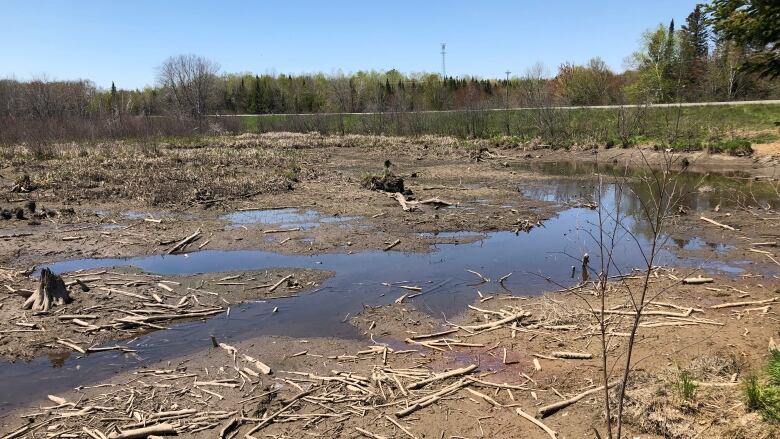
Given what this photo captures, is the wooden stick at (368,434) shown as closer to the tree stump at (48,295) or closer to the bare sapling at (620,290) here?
the bare sapling at (620,290)

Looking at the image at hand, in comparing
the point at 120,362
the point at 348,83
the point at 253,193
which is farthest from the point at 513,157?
the point at 348,83

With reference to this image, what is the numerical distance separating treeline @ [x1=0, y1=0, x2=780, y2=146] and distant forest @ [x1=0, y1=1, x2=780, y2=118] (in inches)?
5.3

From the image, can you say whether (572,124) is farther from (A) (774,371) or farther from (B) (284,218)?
(A) (774,371)

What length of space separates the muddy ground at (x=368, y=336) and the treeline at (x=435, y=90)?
494cm

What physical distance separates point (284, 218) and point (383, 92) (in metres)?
54.6

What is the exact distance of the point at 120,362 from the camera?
7254 mm

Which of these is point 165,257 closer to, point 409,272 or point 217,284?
point 217,284

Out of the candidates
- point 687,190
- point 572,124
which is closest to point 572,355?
point 687,190

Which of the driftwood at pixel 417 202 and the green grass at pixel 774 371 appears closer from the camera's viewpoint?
the green grass at pixel 774 371

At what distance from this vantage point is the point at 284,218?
1587cm

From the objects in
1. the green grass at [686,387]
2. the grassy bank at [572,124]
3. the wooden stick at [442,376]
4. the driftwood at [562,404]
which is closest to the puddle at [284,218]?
the wooden stick at [442,376]

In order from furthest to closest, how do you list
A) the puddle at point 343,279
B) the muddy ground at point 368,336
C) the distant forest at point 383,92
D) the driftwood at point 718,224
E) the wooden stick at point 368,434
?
the distant forest at point 383,92, the driftwood at point 718,224, the puddle at point 343,279, the muddy ground at point 368,336, the wooden stick at point 368,434

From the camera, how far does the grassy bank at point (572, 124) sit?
3047 cm

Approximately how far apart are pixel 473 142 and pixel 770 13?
1264 inches
